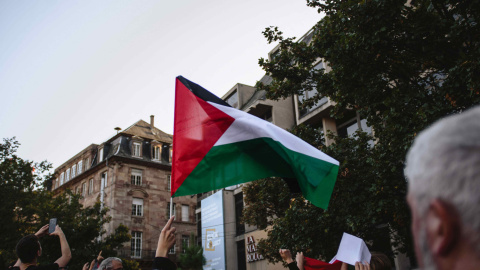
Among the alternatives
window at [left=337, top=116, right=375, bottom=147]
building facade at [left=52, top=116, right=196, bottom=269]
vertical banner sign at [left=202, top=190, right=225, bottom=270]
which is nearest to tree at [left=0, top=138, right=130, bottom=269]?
vertical banner sign at [left=202, top=190, right=225, bottom=270]

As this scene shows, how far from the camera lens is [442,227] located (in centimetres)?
86

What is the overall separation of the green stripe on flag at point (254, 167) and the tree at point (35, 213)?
22.5 meters

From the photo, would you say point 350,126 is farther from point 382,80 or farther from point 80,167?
point 80,167

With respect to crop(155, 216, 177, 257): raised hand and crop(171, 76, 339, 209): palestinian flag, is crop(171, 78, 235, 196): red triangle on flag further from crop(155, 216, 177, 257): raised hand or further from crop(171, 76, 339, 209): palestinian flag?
crop(155, 216, 177, 257): raised hand

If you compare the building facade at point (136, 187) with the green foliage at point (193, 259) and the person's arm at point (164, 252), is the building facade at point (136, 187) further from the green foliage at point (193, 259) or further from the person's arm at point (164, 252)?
the person's arm at point (164, 252)

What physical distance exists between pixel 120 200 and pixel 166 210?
5.43 m

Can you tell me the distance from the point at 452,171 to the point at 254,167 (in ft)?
14.4

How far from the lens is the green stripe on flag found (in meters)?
4.85

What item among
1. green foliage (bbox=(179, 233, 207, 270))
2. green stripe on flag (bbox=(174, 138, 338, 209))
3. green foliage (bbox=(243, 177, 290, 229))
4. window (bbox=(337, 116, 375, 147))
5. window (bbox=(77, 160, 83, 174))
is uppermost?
window (bbox=(77, 160, 83, 174))

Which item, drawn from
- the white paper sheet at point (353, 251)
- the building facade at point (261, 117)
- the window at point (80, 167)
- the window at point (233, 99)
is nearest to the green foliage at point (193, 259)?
the building facade at point (261, 117)

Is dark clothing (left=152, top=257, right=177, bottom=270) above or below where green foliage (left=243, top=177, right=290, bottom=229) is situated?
below

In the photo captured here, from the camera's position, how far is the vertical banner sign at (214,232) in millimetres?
31516

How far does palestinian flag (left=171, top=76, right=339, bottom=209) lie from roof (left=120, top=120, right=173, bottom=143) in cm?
4132

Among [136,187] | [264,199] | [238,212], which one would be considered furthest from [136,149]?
[264,199]
